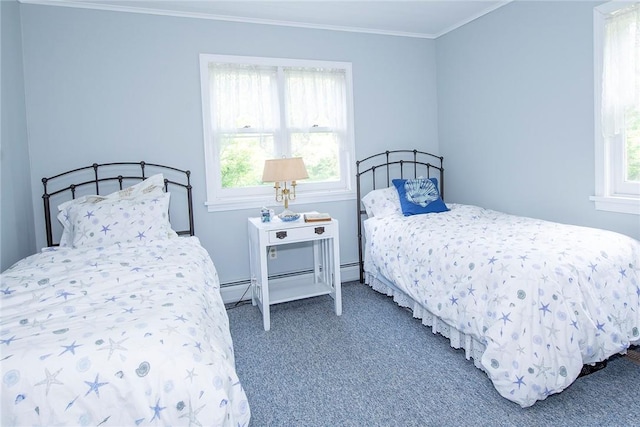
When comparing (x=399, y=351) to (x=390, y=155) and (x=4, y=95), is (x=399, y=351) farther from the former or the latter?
(x=4, y=95)

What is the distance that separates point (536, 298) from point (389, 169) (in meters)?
2.31

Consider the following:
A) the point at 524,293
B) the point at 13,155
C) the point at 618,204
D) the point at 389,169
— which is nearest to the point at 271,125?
the point at 389,169

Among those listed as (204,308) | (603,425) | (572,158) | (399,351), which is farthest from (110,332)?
(572,158)

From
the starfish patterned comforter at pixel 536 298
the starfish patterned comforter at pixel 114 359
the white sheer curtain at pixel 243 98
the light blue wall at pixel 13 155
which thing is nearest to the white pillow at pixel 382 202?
the starfish patterned comforter at pixel 536 298

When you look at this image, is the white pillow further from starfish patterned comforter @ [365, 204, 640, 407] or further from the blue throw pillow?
starfish patterned comforter @ [365, 204, 640, 407]

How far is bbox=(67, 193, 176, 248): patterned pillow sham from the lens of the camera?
2.44 meters

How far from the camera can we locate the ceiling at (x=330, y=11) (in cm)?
300

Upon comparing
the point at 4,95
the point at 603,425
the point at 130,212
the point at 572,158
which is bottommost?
the point at 603,425

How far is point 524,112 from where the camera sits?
317 cm

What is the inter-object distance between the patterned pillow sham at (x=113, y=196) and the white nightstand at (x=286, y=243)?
760 millimetres

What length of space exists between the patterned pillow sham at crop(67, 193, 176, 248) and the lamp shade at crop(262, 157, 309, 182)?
0.82 meters

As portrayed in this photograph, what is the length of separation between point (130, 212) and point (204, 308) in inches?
50.0

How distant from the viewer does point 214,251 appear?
11.2ft

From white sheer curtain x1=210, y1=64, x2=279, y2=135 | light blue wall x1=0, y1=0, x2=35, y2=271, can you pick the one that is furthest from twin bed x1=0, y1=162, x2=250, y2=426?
white sheer curtain x1=210, y1=64, x2=279, y2=135
